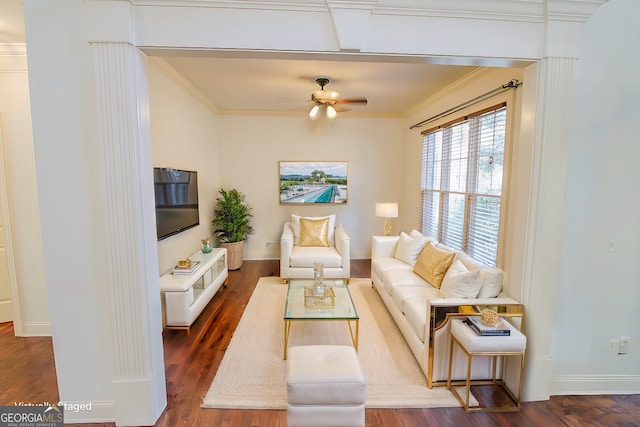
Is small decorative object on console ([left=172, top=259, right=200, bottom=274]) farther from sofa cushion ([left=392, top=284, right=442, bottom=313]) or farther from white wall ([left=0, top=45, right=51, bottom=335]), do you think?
sofa cushion ([left=392, top=284, right=442, bottom=313])

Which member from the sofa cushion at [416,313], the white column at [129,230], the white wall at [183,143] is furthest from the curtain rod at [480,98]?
the white wall at [183,143]

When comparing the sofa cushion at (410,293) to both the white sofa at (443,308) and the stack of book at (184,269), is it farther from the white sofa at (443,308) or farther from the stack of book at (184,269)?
the stack of book at (184,269)

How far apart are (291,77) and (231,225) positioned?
8.82 ft

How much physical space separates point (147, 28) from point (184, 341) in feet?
8.65

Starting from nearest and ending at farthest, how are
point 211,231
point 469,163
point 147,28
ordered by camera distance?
point 147,28
point 469,163
point 211,231

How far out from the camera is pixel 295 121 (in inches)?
209

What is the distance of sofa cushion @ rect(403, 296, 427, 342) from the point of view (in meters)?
2.31

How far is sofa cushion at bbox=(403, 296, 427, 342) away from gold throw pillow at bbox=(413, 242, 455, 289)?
14.3 inches

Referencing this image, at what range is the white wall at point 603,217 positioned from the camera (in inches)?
76.9

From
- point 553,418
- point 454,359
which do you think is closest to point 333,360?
point 454,359

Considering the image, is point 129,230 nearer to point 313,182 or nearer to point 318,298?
point 318,298

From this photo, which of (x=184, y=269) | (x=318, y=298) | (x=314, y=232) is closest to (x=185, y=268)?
(x=184, y=269)

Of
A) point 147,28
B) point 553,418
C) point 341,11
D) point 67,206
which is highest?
point 341,11

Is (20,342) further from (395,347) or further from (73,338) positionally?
(395,347)
